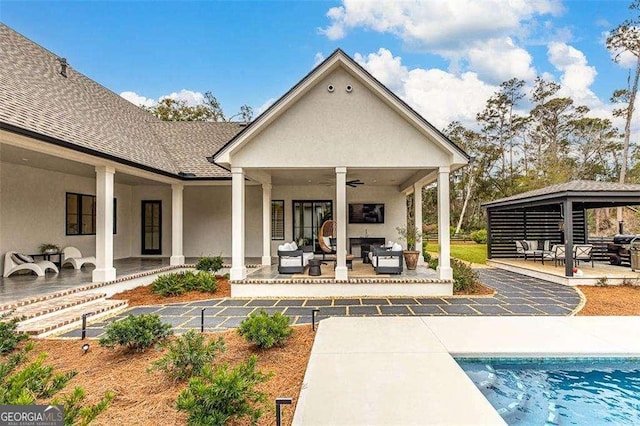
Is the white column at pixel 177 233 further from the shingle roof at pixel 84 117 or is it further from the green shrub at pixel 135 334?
the green shrub at pixel 135 334

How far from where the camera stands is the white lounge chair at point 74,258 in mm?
10922

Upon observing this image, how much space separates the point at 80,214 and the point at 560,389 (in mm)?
14601

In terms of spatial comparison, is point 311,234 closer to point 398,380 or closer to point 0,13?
point 398,380

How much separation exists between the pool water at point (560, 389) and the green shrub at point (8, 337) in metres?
6.54

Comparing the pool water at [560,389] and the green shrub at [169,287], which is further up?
the green shrub at [169,287]

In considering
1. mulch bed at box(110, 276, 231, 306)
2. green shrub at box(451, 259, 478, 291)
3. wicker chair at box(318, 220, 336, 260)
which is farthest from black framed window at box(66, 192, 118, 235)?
green shrub at box(451, 259, 478, 291)

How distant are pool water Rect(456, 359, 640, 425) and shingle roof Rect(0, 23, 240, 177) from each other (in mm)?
8976

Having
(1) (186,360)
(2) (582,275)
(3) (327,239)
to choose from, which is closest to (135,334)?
(1) (186,360)

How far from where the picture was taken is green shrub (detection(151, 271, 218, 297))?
896 centimetres

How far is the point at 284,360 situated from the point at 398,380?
160 cm

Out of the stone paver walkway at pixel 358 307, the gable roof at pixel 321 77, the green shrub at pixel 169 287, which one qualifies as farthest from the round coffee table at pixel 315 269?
the gable roof at pixel 321 77

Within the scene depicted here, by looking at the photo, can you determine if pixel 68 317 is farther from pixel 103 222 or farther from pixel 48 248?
pixel 48 248

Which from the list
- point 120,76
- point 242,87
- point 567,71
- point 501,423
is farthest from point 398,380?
point 567,71

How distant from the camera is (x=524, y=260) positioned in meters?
15.3
